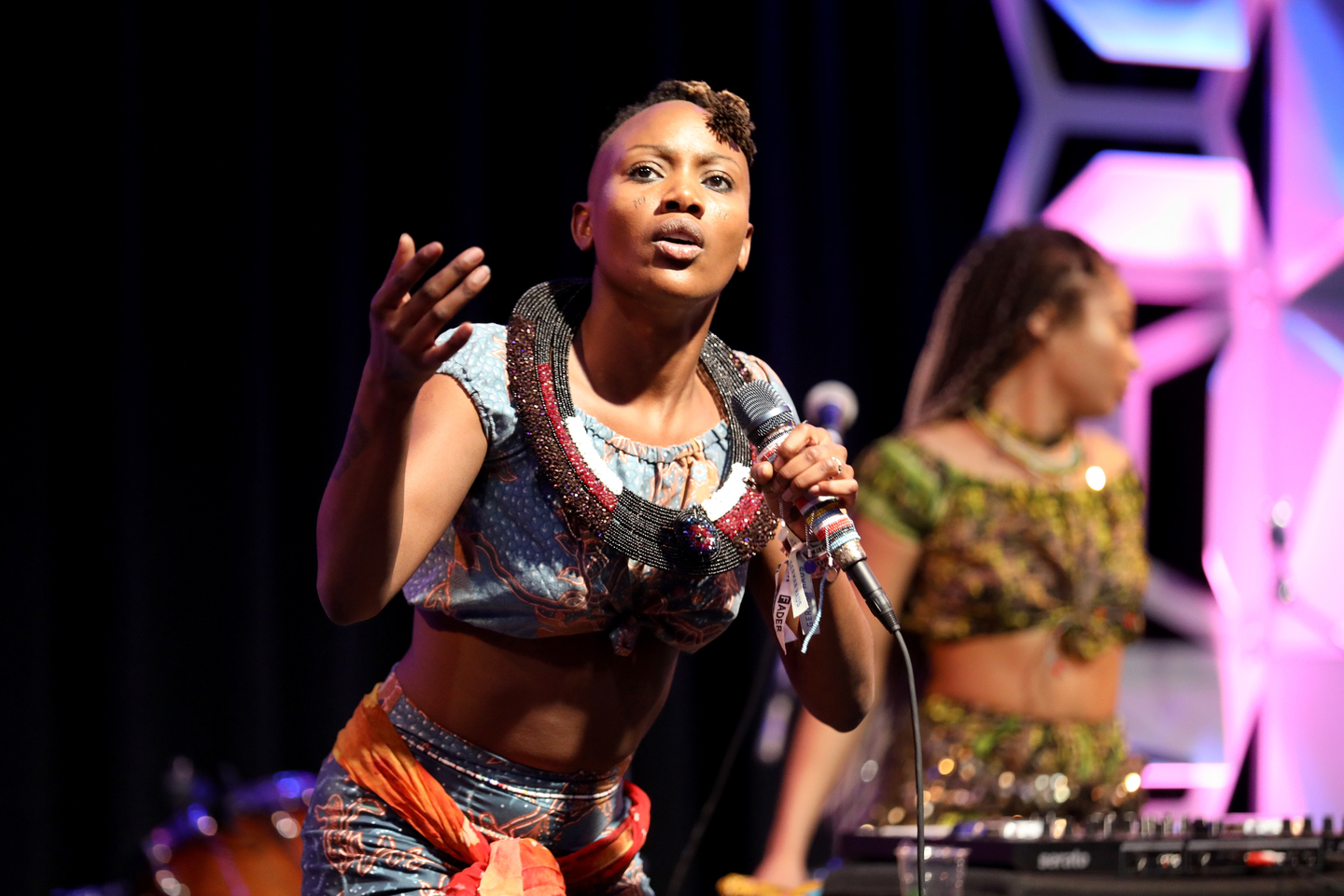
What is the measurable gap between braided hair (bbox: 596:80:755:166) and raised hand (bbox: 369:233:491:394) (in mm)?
539

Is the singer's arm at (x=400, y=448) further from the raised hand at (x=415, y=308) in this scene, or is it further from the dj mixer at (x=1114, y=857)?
the dj mixer at (x=1114, y=857)

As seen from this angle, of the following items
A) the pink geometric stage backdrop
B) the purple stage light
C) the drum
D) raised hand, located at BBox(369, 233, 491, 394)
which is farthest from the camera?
the purple stage light

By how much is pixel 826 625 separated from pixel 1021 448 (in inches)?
64.5

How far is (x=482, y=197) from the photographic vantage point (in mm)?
3582

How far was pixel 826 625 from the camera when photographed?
158 cm


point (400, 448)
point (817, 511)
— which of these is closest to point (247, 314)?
point (400, 448)

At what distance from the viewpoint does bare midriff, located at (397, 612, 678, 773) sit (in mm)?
1551

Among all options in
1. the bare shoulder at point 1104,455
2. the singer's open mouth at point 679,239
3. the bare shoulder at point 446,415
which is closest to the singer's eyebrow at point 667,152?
the singer's open mouth at point 679,239

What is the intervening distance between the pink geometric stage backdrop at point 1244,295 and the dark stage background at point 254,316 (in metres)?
0.98

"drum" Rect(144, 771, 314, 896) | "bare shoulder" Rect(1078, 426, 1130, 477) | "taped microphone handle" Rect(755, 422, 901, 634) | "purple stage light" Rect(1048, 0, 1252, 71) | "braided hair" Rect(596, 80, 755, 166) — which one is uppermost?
"purple stage light" Rect(1048, 0, 1252, 71)

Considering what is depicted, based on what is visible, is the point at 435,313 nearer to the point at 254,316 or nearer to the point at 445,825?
the point at 445,825

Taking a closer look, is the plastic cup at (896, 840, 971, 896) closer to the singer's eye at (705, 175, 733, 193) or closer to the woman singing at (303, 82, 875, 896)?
the woman singing at (303, 82, 875, 896)

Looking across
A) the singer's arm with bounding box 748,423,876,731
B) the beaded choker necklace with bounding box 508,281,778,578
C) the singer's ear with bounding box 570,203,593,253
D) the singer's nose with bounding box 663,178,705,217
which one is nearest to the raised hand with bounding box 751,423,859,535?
the singer's arm with bounding box 748,423,876,731

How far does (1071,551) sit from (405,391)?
2101 millimetres
